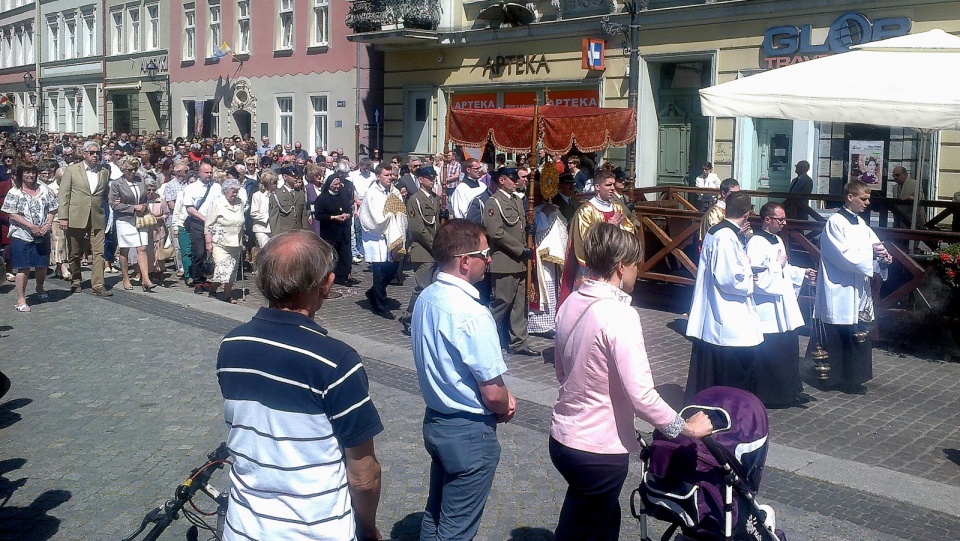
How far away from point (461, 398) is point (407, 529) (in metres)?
1.60

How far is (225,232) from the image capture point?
41.2 ft

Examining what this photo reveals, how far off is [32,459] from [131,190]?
743cm

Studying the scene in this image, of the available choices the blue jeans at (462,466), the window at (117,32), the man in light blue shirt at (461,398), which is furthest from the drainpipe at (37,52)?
the blue jeans at (462,466)

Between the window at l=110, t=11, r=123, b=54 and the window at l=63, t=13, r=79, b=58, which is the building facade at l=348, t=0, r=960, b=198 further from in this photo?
the window at l=63, t=13, r=79, b=58

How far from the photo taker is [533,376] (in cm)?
899

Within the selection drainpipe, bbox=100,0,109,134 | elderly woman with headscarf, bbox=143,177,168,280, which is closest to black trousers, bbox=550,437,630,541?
elderly woman with headscarf, bbox=143,177,168,280

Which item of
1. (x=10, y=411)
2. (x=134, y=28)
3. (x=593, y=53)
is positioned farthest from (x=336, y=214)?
(x=134, y=28)

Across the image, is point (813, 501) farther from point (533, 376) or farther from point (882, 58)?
point (882, 58)

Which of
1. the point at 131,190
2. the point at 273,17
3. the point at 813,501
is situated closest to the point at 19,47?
the point at 273,17

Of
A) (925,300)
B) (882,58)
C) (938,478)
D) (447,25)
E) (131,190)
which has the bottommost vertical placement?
(938,478)

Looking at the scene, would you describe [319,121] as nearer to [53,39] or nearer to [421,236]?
[421,236]

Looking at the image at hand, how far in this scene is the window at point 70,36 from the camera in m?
45.1

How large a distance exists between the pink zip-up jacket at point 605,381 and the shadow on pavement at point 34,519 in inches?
115

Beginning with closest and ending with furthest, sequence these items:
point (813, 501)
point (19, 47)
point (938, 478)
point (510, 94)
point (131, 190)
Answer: point (813, 501), point (938, 478), point (131, 190), point (510, 94), point (19, 47)
